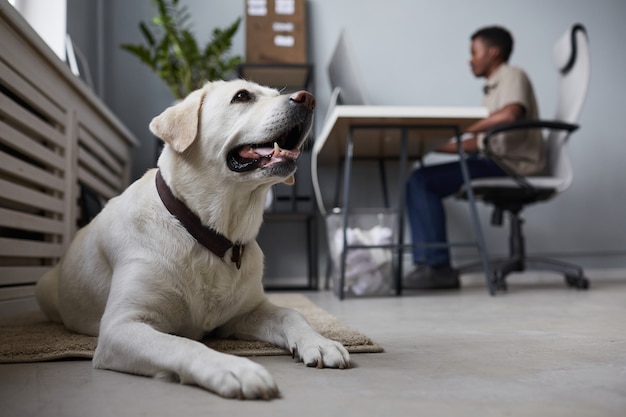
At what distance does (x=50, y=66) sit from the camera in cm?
216

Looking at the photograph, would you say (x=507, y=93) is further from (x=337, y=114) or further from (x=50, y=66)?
(x=50, y=66)

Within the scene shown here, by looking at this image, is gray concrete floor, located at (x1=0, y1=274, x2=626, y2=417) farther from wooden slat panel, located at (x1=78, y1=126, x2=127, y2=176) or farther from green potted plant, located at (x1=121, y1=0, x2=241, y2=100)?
green potted plant, located at (x1=121, y1=0, x2=241, y2=100)

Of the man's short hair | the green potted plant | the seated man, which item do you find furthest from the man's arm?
the green potted plant

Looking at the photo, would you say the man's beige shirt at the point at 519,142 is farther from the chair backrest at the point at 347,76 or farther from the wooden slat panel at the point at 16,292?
the wooden slat panel at the point at 16,292

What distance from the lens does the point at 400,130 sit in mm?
2557

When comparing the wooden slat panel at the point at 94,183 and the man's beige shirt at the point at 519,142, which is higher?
the man's beige shirt at the point at 519,142

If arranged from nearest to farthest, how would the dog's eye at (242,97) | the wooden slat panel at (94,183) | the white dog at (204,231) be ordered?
the white dog at (204,231) → the dog's eye at (242,97) → the wooden slat panel at (94,183)

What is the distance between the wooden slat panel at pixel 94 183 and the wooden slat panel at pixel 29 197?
0.30 metres

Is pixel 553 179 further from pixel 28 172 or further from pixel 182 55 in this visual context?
pixel 28 172

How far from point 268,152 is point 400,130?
145 centimetres

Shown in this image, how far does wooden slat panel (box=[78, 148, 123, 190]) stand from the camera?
2.63 m

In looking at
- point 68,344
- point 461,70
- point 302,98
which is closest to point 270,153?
point 302,98

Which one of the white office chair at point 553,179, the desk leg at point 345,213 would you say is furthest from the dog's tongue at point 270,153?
→ the white office chair at point 553,179

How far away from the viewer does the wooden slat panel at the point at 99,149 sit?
2625mm
